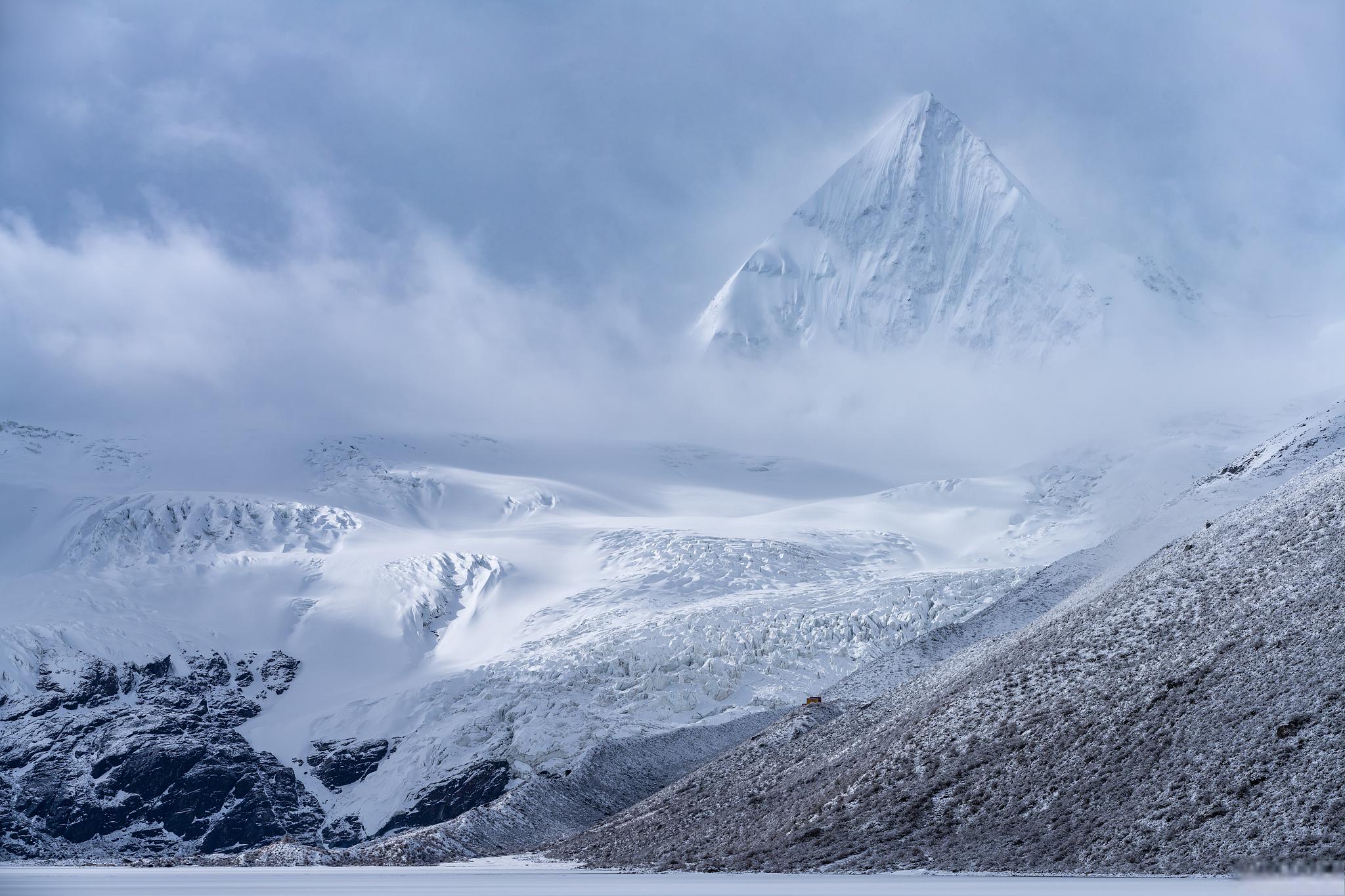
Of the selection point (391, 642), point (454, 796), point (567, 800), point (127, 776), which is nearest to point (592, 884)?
point (567, 800)

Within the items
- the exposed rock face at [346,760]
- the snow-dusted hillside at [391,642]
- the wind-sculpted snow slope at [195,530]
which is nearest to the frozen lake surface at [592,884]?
the snow-dusted hillside at [391,642]

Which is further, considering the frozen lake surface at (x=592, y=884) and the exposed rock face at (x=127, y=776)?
the exposed rock face at (x=127, y=776)

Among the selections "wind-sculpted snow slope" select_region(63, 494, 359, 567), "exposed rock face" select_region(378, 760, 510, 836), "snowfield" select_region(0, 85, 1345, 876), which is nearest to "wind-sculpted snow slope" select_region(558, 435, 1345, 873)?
"snowfield" select_region(0, 85, 1345, 876)

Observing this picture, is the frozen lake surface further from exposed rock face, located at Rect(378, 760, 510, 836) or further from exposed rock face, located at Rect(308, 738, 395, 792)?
exposed rock face, located at Rect(308, 738, 395, 792)

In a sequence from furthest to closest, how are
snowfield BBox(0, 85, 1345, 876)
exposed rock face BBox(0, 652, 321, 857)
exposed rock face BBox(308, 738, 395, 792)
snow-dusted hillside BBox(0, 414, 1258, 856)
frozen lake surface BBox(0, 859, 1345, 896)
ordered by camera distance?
exposed rock face BBox(308, 738, 395, 792)
exposed rock face BBox(0, 652, 321, 857)
snow-dusted hillside BBox(0, 414, 1258, 856)
snowfield BBox(0, 85, 1345, 876)
frozen lake surface BBox(0, 859, 1345, 896)

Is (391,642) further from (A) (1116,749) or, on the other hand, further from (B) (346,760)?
(A) (1116,749)

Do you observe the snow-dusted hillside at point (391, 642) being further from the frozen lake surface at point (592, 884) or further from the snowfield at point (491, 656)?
the frozen lake surface at point (592, 884)

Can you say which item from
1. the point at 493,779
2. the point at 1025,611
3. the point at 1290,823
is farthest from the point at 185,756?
the point at 1290,823
